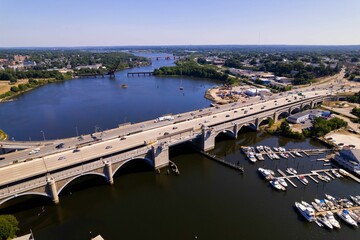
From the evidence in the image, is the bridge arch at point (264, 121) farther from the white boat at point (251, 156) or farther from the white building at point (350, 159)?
the white building at point (350, 159)

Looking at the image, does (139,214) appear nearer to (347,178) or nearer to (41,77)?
(347,178)

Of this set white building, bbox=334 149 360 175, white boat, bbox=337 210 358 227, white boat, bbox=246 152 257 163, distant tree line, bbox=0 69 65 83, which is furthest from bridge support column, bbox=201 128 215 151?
distant tree line, bbox=0 69 65 83

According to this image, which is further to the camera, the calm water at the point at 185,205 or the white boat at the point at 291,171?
the white boat at the point at 291,171

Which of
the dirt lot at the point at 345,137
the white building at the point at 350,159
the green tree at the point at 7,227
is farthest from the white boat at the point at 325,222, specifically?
the green tree at the point at 7,227

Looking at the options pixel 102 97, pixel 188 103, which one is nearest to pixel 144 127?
pixel 188 103

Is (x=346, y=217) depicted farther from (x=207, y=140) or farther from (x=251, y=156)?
(x=207, y=140)

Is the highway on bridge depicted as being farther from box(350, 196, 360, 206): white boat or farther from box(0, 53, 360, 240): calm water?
box(350, 196, 360, 206): white boat
